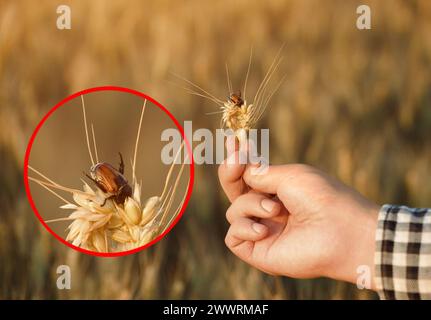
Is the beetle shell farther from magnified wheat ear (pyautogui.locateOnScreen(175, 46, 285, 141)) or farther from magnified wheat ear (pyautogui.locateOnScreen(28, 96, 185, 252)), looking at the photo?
magnified wheat ear (pyautogui.locateOnScreen(175, 46, 285, 141))

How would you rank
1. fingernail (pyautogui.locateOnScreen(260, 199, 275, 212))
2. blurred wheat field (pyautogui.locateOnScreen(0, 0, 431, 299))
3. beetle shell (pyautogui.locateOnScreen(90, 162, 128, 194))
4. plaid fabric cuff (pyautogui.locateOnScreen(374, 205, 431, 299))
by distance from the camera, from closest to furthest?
plaid fabric cuff (pyautogui.locateOnScreen(374, 205, 431, 299)) → fingernail (pyautogui.locateOnScreen(260, 199, 275, 212)) → beetle shell (pyautogui.locateOnScreen(90, 162, 128, 194)) → blurred wheat field (pyautogui.locateOnScreen(0, 0, 431, 299))

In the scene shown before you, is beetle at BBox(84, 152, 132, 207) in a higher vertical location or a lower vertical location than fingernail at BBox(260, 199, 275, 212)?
higher

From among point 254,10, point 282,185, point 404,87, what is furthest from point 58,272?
point 404,87

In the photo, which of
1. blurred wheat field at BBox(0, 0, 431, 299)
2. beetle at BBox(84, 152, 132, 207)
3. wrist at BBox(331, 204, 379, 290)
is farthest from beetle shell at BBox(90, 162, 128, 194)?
wrist at BBox(331, 204, 379, 290)

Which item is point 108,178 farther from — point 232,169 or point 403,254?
point 403,254

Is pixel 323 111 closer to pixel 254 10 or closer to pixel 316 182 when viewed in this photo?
pixel 254 10

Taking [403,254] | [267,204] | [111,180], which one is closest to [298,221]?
[267,204]

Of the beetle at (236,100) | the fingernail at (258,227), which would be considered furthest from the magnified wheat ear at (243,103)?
the fingernail at (258,227)
